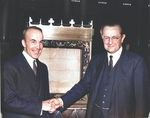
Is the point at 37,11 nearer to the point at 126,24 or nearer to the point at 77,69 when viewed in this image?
the point at 77,69

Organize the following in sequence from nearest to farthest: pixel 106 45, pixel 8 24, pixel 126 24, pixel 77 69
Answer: pixel 106 45 → pixel 8 24 → pixel 126 24 → pixel 77 69

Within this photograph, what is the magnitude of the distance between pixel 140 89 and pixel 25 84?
1490 millimetres

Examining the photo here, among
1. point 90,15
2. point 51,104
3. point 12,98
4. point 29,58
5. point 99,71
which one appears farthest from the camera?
point 90,15

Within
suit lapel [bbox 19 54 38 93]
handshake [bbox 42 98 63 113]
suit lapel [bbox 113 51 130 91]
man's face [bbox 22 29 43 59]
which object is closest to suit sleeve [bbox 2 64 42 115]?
suit lapel [bbox 19 54 38 93]

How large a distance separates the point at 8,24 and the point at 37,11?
2.13ft

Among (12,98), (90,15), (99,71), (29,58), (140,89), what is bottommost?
(12,98)

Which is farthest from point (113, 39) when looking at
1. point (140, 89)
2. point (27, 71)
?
point (27, 71)

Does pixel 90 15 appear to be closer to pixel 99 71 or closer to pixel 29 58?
pixel 99 71

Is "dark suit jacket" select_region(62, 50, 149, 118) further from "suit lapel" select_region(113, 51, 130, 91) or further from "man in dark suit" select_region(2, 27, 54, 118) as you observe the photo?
"man in dark suit" select_region(2, 27, 54, 118)

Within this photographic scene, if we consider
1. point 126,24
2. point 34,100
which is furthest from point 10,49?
point 126,24

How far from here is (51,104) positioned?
264cm

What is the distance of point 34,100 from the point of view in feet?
7.77

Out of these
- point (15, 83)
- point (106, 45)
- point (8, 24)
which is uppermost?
point (8, 24)

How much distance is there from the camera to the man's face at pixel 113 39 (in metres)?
2.47
